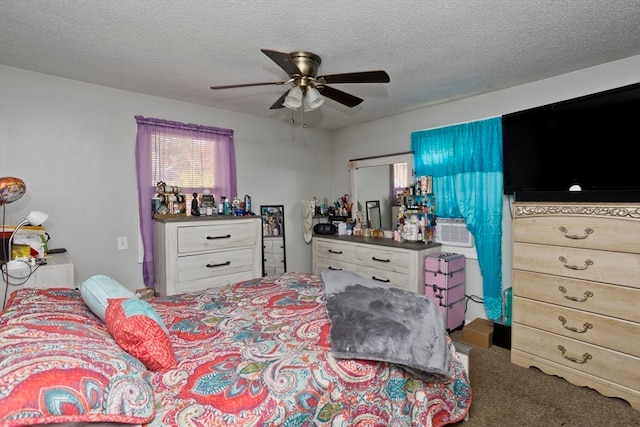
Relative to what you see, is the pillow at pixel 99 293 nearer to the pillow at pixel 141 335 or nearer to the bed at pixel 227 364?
the bed at pixel 227 364

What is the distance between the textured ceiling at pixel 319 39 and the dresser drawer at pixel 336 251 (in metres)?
1.84

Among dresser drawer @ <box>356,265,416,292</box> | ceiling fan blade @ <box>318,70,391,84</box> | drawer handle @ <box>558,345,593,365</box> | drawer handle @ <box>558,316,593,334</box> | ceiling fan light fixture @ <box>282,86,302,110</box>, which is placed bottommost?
drawer handle @ <box>558,345,593,365</box>

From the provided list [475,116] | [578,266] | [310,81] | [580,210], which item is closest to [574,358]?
[578,266]

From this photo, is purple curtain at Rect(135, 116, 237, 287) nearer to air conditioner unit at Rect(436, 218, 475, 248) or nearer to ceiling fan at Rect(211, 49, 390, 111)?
ceiling fan at Rect(211, 49, 390, 111)

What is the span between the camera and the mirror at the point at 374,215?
399 centimetres

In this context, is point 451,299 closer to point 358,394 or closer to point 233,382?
point 358,394

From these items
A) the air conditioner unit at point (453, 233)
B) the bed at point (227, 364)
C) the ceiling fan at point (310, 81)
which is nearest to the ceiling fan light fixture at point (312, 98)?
the ceiling fan at point (310, 81)

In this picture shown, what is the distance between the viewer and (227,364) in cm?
125

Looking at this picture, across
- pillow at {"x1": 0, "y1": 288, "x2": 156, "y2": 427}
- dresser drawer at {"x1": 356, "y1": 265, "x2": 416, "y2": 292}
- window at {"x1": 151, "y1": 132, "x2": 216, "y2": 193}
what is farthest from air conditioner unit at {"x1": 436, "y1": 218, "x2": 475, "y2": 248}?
pillow at {"x1": 0, "y1": 288, "x2": 156, "y2": 427}

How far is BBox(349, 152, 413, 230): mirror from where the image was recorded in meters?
3.78

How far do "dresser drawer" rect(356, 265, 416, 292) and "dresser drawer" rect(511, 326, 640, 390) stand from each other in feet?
3.17

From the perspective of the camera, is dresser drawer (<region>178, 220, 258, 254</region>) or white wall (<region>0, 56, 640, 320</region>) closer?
white wall (<region>0, 56, 640, 320</region>)

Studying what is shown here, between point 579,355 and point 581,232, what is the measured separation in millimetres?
840

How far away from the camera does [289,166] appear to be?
13.9 feet
